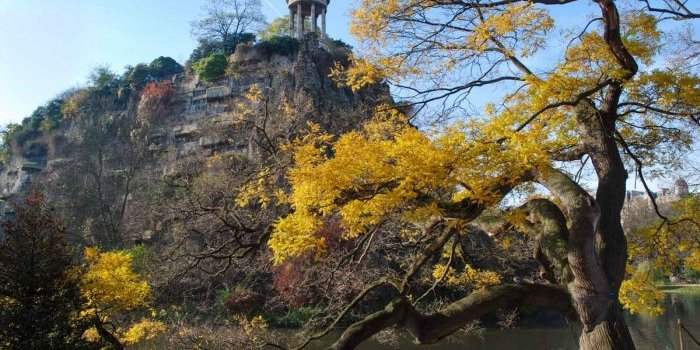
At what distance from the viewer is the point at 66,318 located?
7.99 metres

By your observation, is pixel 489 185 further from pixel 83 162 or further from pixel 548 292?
pixel 83 162

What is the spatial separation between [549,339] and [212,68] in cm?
2813

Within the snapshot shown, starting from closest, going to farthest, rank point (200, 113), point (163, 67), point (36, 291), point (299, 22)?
point (36, 291), point (200, 113), point (299, 22), point (163, 67)

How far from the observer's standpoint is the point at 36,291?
7969 mm

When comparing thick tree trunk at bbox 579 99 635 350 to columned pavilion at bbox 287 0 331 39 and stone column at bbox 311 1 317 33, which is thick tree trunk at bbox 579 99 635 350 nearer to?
columned pavilion at bbox 287 0 331 39

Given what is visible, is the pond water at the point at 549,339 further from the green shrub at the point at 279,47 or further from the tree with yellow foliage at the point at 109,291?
the green shrub at the point at 279,47

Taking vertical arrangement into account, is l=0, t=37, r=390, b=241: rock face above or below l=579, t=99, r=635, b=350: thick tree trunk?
above

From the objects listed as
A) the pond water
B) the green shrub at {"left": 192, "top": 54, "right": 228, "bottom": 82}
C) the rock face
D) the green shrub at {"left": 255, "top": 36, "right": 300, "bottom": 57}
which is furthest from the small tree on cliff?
the green shrub at {"left": 192, "top": 54, "right": 228, "bottom": 82}

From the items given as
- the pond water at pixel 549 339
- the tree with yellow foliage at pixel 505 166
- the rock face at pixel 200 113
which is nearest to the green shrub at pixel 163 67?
the rock face at pixel 200 113

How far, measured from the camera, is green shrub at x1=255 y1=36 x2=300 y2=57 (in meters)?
36.8

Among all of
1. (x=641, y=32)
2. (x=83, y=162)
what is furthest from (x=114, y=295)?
(x=83, y=162)

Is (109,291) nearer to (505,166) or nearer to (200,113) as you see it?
(505,166)

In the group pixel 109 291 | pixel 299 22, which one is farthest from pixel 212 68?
pixel 109 291

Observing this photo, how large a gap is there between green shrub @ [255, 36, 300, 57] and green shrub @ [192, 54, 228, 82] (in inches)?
117
